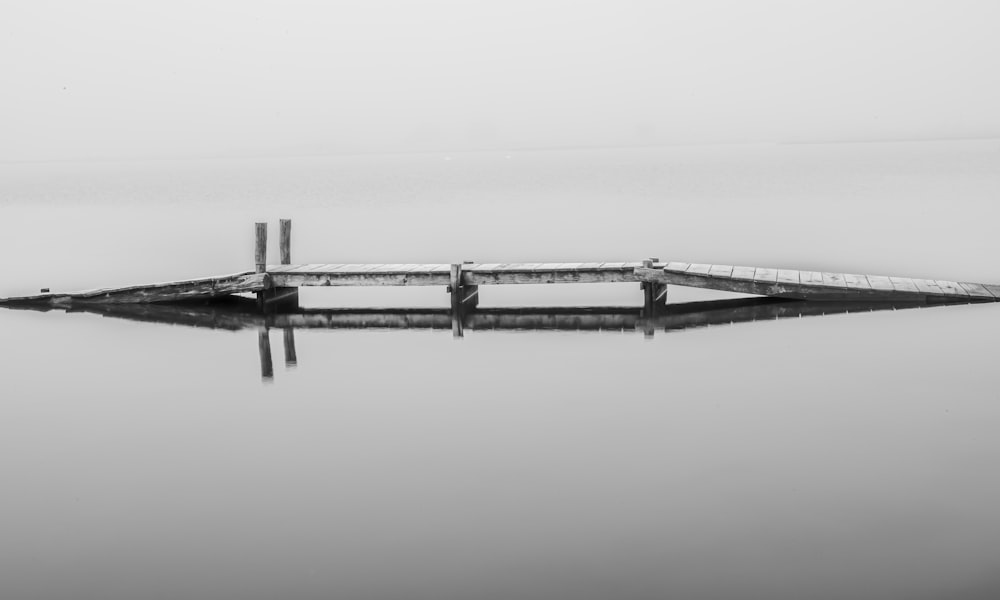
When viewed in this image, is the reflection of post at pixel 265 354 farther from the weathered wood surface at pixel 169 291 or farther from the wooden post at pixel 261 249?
the wooden post at pixel 261 249

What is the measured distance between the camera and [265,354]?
1691cm

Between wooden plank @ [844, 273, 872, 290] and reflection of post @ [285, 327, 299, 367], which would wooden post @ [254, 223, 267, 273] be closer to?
reflection of post @ [285, 327, 299, 367]

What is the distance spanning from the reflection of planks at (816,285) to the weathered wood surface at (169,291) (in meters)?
6.66

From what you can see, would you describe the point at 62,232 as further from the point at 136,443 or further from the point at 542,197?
the point at 136,443

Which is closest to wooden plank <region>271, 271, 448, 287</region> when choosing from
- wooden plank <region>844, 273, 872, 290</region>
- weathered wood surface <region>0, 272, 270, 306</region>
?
weathered wood surface <region>0, 272, 270, 306</region>

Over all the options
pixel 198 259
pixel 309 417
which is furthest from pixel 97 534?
pixel 198 259

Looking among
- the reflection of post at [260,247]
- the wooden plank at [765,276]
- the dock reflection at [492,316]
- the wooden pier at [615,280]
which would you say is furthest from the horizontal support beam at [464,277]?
the wooden plank at [765,276]

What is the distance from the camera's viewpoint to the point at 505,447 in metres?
11.7

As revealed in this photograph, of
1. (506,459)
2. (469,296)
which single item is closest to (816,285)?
(469,296)

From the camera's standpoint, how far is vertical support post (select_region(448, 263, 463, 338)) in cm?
1798

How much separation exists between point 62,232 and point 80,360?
29.4 m

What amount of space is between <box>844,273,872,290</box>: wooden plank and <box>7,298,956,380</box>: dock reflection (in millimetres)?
558

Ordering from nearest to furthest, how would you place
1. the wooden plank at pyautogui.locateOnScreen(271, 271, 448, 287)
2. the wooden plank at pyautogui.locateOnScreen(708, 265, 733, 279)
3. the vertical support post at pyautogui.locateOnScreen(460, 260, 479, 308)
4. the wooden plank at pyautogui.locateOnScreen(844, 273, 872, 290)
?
the wooden plank at pyautogui.locateOnScreen(844, 273, 872, 290), the wooden plank at pyautogui.locateOnScreen(708, 265, 733, 279), the wooden plank at pyautogui.locateOnScreen(271, 271, 448, 287), the vertical support post at pyautogui.locateOnScreen(460, 260, 479, 308)

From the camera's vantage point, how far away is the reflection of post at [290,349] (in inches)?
643
